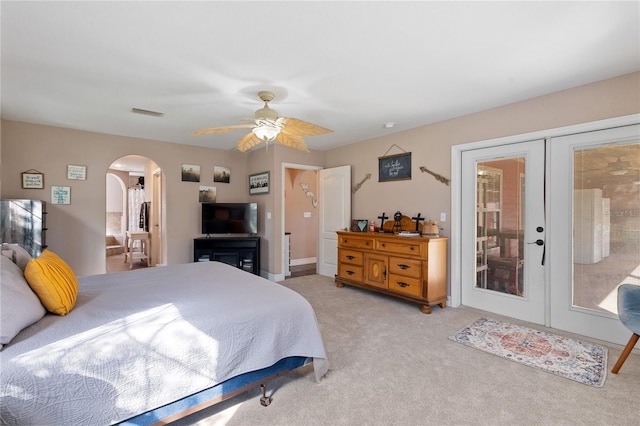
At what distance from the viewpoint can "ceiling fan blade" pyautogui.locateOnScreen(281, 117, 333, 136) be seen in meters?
2.91

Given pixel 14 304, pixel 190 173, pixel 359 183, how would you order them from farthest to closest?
pixel 190 173 < pixel 359 183 < pixel 14 304

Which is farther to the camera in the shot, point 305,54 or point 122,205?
point 122,205

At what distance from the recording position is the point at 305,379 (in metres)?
2.20

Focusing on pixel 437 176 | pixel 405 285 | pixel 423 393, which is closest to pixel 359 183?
pixel 437 176

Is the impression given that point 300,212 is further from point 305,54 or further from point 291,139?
point 305,54

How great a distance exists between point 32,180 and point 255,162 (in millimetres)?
3121

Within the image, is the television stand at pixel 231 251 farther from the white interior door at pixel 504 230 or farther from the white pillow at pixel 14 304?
the white pillow at pixel 14 304

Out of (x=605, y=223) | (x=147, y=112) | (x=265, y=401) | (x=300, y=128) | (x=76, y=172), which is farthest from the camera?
(x=76, y=172)

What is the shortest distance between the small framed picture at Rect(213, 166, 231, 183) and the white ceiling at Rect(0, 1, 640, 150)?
1999 mm

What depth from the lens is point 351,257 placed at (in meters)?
4.60

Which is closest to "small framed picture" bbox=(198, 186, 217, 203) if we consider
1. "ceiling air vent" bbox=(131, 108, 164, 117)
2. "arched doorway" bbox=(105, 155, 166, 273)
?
"ceiling air vent" bbox=(131, 108, 164, 117)

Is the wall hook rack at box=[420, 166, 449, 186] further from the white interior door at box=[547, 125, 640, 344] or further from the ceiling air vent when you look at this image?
the ceiling air vent

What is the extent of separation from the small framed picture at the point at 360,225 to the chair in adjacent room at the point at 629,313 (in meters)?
2.93

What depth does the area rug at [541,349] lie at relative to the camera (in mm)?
2309
